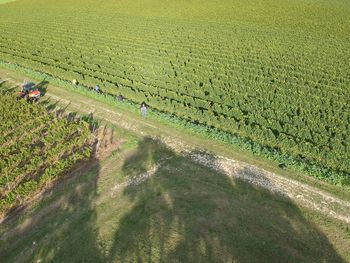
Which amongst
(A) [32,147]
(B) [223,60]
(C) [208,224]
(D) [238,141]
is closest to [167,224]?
(C) [208,224]

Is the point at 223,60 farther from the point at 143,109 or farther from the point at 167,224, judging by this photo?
the point at 167,224

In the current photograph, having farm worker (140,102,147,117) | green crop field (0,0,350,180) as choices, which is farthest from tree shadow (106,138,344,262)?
farm worker (140,102,147,117)

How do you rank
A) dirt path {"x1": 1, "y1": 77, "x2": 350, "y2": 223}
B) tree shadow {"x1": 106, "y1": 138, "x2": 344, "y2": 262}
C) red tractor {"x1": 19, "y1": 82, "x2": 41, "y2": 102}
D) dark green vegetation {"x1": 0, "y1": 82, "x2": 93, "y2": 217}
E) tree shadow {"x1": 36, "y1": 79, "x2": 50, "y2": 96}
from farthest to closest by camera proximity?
tree shadow {"x1": 36, "y1": 79, "x2": 50, "y2": 96}, red tractor {"x1": 19, "y1": 82, "x2": 41, "y2": 102}, dark green vegetation {"x1": 0, "y1": 82, "x2": 93, "y2": 217}, dirt path {"x1": 1, "y1": 77, "x2": 350, "y2": 223}, tree shadow {"x1": 106, "y1": 138, "x2": 344, "y2": 262}

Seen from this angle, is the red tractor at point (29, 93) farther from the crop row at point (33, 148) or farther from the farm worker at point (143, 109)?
the farm worker at point (143, 109)

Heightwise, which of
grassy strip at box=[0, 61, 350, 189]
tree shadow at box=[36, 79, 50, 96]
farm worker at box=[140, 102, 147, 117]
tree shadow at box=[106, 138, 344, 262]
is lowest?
tree shadow at box=[106, 138, 344, 262]

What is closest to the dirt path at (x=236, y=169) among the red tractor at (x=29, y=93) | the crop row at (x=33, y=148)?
the crop row at (x=33, y=148)

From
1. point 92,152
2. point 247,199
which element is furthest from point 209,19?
point 247,199

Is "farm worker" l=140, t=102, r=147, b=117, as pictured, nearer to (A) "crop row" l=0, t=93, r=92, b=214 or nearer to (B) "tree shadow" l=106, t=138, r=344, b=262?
(A) "crop row" l=0, t=93, r=92, b=214

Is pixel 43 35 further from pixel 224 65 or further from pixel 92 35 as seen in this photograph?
pixel 224 65
